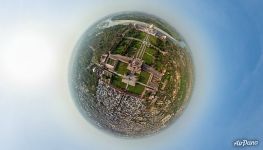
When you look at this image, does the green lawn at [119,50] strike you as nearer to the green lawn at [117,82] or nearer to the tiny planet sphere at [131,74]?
the tiny planet sphere at [131,74]

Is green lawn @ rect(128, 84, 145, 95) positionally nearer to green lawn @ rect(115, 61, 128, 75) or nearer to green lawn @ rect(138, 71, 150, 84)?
green lawn @ rect(138, 71, 150, 84)

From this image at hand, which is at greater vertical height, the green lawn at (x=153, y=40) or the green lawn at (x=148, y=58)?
the green lawn at (x=153, y=40)

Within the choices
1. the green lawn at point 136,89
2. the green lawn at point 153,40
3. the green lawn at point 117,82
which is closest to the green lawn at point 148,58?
A: the green lawn at point 153,40

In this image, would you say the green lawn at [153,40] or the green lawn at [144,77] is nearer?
the green lawn at [144,77]

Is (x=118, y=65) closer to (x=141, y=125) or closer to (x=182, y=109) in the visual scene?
(x=141, y=125)

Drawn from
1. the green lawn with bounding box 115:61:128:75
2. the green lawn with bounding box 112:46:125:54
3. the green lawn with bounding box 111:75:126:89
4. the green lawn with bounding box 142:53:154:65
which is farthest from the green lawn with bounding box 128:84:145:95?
the green lawn with bounding box 112:46:125:54

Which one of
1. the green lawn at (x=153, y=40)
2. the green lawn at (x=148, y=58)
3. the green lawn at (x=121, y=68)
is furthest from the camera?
the green lawn at (x=153, y=40)

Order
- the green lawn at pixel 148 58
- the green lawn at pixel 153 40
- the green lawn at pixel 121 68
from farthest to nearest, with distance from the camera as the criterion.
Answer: the green lawn at pixel 153 40
the green lawn at pixel 148 58
the green lawn at pixel 121 68

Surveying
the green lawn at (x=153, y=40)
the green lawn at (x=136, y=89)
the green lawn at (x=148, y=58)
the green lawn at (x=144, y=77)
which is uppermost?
the green lawn at (x=153, y=40)
